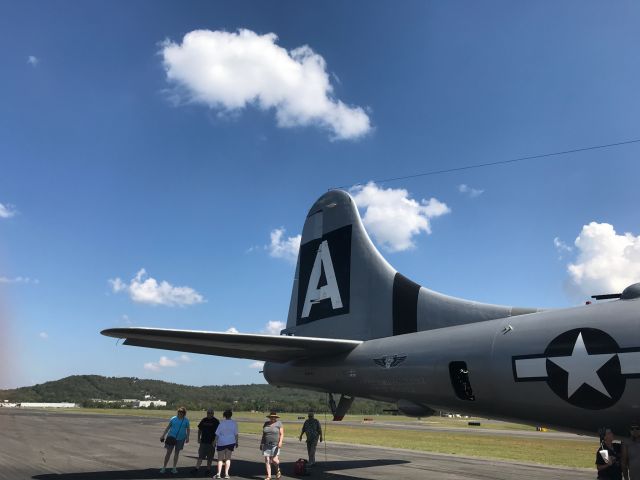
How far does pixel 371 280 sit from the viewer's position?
1446 cm

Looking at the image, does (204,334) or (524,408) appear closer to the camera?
(524,408)

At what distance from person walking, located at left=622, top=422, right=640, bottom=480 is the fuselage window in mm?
2626

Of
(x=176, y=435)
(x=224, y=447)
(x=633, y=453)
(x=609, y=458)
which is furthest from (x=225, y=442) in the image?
(x=633, y=453)

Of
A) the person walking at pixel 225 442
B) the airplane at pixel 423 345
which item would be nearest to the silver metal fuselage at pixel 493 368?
the airplane at pixel 423 345

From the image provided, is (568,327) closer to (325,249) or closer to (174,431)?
(325,249)

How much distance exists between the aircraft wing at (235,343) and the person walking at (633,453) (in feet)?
19.7

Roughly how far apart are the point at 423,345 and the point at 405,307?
2058mm

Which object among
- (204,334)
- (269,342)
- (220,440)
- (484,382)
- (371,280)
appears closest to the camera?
(484,382)

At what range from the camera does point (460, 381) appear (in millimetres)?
10195

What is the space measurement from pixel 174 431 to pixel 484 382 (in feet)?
27.3

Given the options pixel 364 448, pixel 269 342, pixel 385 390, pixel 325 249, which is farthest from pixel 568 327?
pixel 364 448

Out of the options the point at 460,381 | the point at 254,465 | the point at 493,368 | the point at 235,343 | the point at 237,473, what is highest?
the point at 235,343

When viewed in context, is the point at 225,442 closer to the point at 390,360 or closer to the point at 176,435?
the point at 176,435

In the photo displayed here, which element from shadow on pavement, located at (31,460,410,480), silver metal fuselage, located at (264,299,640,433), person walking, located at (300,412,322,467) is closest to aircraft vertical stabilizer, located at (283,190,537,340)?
silver metal fuselage, located at (264,299,640,433)
